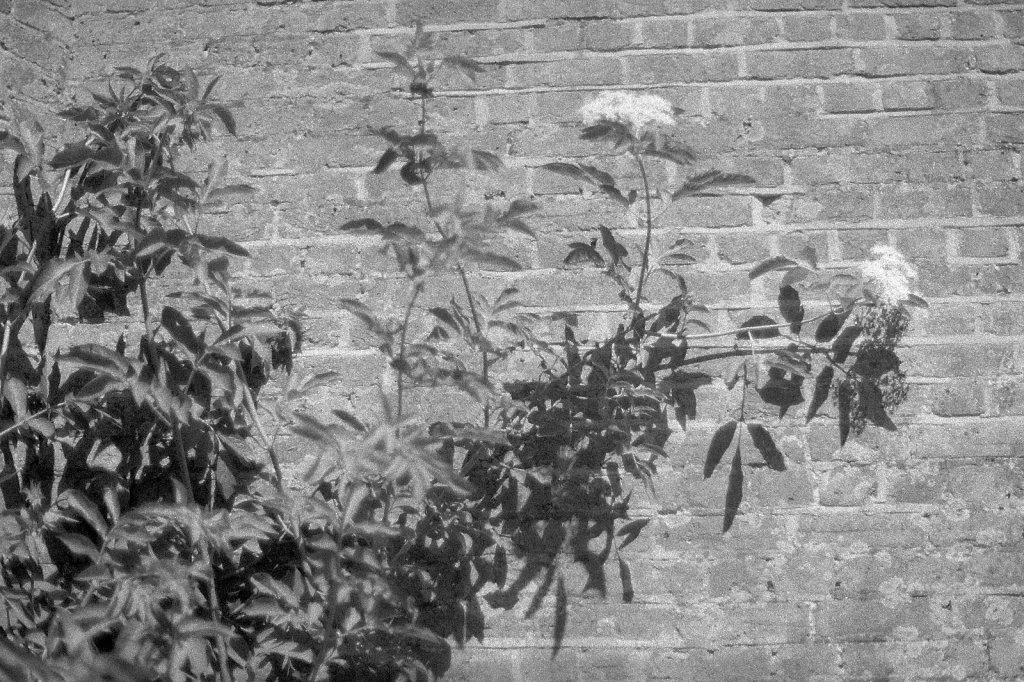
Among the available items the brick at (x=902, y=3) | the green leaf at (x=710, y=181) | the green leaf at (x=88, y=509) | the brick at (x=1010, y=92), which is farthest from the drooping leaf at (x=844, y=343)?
the green leaf at (x=88, y=509)

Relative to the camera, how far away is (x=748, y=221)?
6.69ft

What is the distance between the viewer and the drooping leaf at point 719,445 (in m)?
1.98

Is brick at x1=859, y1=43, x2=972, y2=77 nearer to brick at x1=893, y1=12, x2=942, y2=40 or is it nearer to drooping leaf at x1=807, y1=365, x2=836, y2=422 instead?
brick at x1=893, y1=12, x2=942, y2=40

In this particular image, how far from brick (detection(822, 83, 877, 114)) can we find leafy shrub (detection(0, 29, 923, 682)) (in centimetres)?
41

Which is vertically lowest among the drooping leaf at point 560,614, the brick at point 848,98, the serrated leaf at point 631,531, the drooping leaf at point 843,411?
the drooping leaf at point 560,614

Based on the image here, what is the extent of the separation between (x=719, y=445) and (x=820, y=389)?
0.28 metres

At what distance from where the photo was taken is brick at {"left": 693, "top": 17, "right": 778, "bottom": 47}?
207cm

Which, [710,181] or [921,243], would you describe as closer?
[710,181]

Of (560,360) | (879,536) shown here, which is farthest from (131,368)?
(879,536)

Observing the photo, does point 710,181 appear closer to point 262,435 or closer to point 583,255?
point 583,255

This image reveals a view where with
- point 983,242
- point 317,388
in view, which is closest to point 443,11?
point 317,388

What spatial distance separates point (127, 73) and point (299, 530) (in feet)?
3.59

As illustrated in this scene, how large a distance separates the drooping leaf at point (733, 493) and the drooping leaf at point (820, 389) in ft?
0.67

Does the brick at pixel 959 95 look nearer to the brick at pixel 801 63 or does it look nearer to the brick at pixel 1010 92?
the brick at pixel 1010 92
